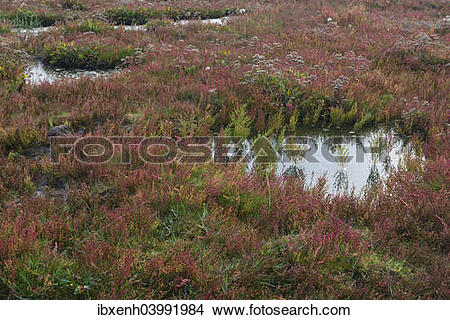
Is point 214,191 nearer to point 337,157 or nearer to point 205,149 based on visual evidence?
point 205,149

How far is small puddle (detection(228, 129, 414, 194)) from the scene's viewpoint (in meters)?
6.02

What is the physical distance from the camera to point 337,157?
6.70 meters

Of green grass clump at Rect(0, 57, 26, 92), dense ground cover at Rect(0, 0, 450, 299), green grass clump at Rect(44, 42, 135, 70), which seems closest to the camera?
dense ground cover at Rect(0, 0, 450, 299)

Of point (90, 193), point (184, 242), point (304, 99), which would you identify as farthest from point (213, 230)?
point (304, 99)

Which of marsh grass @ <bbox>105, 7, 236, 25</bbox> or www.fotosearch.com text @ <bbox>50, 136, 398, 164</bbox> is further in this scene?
marsh grass @ <bbox>105, 7, 236, 25</bbox>

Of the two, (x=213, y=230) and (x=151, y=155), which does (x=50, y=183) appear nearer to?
(x=151, y=155)

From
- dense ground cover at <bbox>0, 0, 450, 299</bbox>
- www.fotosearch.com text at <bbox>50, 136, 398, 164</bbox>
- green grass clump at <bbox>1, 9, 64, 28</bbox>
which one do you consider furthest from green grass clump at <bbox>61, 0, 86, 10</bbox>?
www.fotosearch.com text at <bbox>50, 136, 398, 164</bbox>

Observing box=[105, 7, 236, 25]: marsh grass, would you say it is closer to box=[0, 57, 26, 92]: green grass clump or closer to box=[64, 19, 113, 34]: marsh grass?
box=[64, 19, 113, 34]: marsh grass

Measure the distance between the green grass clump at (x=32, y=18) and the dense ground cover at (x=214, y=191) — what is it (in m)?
3.56

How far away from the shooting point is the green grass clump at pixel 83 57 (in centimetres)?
1054

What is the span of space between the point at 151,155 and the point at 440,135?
5229mm

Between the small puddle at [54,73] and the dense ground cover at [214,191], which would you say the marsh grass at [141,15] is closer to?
the dense ground cover at [214,191]

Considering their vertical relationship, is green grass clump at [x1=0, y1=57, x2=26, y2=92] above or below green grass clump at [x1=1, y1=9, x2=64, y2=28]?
above

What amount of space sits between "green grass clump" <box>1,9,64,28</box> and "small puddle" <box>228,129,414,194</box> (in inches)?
446
